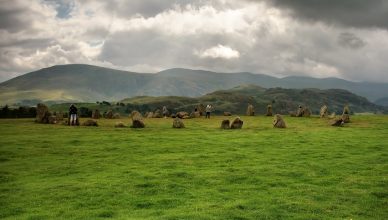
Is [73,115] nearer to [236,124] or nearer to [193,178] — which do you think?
[236,124]

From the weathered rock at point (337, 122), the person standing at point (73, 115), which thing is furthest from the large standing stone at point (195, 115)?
the weathered rock at point (337, 122)

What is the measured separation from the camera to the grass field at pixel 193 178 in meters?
21.3

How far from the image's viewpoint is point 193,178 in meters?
27.9

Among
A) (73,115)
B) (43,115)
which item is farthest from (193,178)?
(43,115)

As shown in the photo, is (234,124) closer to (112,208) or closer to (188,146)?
(188,146)

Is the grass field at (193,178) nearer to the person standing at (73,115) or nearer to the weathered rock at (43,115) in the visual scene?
the person standing at (73,115)

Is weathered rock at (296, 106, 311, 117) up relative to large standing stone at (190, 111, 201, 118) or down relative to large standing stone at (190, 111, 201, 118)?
up

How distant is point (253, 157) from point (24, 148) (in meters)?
23.0

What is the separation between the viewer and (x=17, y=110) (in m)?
89.8

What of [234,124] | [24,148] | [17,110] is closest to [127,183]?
[24,148]

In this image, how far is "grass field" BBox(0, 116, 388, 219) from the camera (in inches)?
838

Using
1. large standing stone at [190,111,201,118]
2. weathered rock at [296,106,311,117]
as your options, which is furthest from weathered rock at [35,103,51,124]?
weathered rock at [296,106,311,117]

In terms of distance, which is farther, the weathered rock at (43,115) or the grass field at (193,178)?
the weathered rock at (43,115)

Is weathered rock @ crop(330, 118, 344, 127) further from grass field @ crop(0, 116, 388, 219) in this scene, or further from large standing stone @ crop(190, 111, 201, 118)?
large standing stone @ crop(190, 111, 201, 118)
